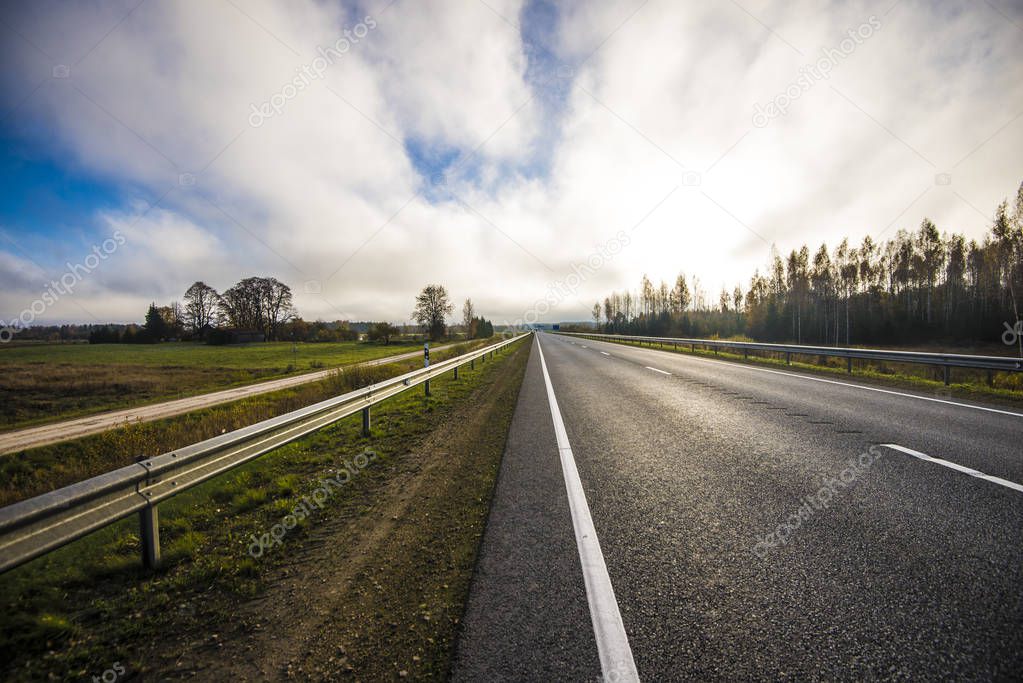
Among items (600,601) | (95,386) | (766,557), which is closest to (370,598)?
(600,601)

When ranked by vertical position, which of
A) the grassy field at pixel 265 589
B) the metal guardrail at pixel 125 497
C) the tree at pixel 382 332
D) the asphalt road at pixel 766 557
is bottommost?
the grassy field at pixel 265 589

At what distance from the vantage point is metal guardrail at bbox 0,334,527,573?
208 centimetres

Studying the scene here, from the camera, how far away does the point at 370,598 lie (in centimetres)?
237

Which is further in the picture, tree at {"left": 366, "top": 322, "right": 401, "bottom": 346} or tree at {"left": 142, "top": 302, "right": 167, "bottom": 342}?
tree at {"left": 366, "top": 322, "right": 401, "bottom": 346}

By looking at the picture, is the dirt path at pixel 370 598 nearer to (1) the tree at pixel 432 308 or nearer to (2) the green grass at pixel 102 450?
(2) the green grass at pixel 102 450

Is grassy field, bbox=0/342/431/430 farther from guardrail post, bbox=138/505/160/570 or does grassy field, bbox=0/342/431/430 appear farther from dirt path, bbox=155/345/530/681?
dirt path, bbox=155/345/530/681

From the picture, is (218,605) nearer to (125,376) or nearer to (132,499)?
(132,499)

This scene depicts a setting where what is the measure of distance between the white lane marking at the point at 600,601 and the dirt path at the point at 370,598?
741 mm

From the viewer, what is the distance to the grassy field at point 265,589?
1932mm

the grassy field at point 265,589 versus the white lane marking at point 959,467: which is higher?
the white lane marking at point 959,467

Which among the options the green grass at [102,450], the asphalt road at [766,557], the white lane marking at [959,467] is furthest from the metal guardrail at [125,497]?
the white lane marking at [959,467]

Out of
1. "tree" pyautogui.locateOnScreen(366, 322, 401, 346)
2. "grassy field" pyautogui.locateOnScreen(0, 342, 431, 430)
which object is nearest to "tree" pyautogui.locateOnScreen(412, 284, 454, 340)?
"tree" pyautogui.locateOnScreen(366, 322, 401, 346)

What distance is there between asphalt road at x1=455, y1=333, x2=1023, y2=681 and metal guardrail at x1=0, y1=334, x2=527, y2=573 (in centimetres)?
238

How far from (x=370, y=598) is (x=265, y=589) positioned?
78 centimetres
